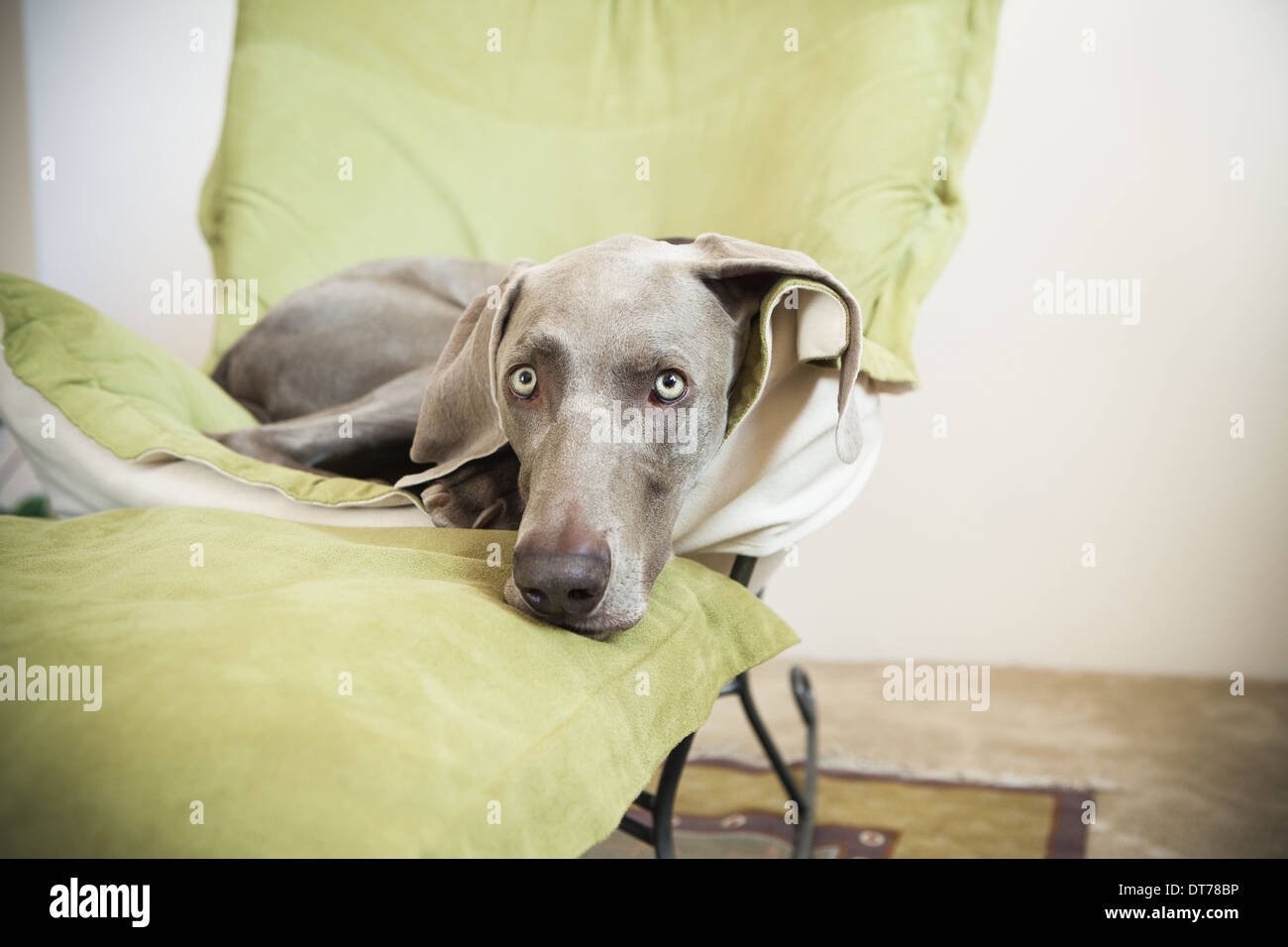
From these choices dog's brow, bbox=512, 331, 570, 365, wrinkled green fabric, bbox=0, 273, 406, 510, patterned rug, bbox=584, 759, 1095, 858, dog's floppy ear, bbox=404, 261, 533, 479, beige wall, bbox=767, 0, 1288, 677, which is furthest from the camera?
beige wall, bbox=767, 0, 1288, 677

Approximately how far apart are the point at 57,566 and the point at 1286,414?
10.4 ft

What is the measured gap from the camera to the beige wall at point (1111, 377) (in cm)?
294

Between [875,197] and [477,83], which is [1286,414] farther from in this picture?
[477,83]

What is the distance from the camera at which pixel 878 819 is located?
2.08m

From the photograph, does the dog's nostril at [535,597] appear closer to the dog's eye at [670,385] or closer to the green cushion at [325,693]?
the green cushion at [325,693]

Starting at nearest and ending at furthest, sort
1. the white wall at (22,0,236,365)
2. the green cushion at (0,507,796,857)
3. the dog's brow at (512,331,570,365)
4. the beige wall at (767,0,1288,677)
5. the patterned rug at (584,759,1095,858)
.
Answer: the green cushion at (0,507,796,857)
the dog's brow at (512,331,570,365)
the patterned rug at (584,759,1095,858)
the beige wall at (767,0,1288,677)
the white wall at (22,0,236,365)

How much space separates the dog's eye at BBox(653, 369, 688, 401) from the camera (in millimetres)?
1136

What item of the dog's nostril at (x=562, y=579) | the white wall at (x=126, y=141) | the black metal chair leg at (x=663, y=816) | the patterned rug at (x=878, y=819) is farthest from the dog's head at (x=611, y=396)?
the white wall at (x=126, y=141)

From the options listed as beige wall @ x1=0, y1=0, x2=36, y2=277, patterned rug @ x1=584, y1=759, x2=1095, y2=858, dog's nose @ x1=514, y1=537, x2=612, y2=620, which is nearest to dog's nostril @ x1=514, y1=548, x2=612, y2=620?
dog's nose @ x1=514, y1=537, x2=612, y2=620

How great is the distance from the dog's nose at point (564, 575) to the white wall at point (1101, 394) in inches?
93.5

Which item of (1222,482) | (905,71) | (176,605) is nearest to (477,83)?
(905,71)

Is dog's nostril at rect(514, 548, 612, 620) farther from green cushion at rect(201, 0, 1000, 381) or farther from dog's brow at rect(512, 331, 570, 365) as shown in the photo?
green cushion at rect(201, 0, 1000, 381)

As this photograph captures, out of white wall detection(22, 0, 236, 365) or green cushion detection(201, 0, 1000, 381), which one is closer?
green cushion detection(201, 0, 1000, 381)

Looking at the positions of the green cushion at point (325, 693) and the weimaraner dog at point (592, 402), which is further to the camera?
the weimaraner dog at point (592, 402)
